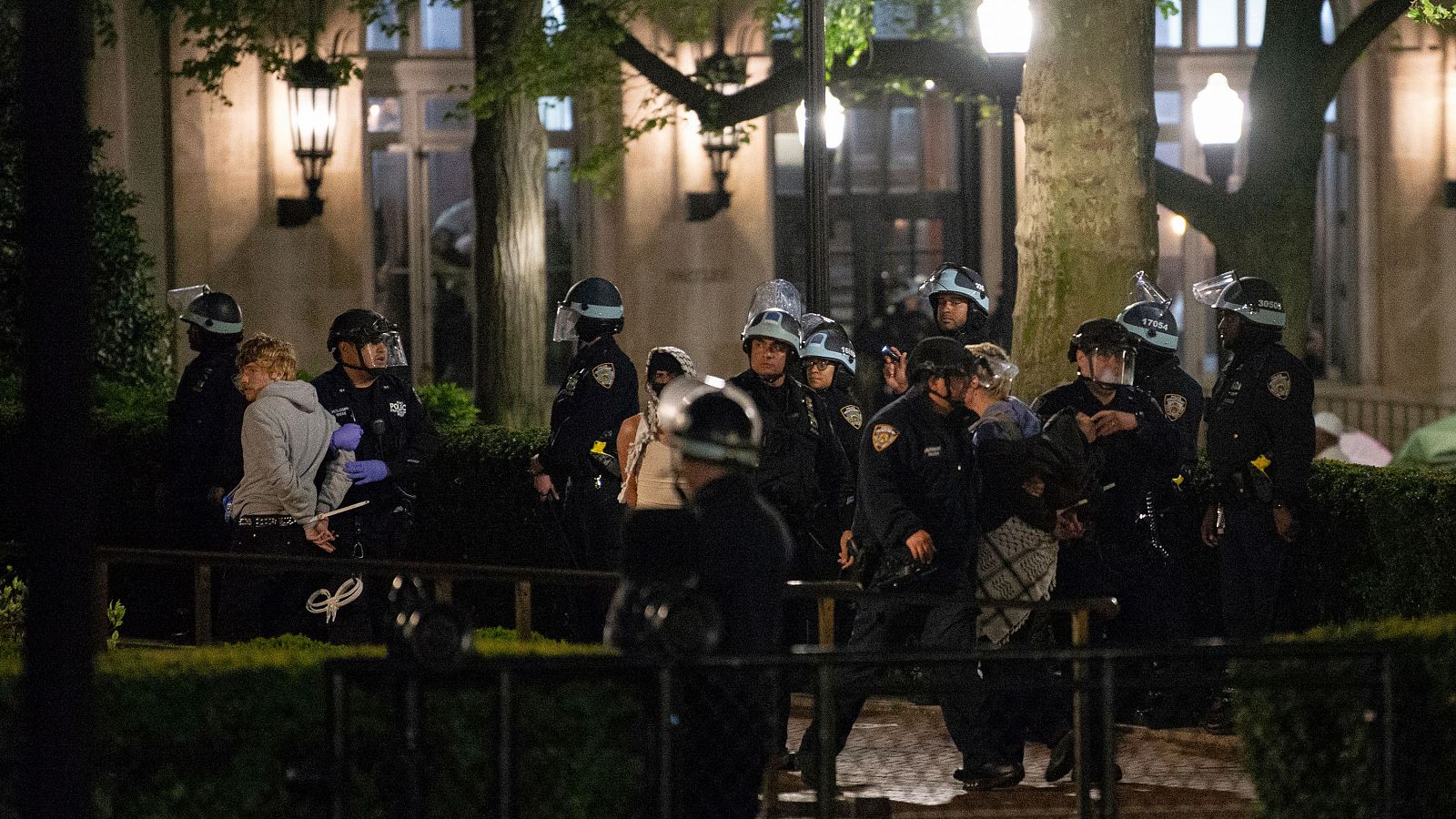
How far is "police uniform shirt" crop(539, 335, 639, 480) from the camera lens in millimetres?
10172

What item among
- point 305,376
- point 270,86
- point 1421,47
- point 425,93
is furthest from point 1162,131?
point 305,376

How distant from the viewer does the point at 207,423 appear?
10.3 m

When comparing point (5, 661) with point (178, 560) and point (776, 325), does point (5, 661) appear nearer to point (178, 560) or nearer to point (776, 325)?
point (178, 560)

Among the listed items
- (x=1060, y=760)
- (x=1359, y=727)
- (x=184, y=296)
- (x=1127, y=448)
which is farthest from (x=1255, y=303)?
(x=184, y=296)

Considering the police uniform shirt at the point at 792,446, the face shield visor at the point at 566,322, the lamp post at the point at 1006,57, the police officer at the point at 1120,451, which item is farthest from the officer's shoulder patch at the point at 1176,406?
the face shield visor at the point at 566,322

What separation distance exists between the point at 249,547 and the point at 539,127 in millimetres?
7371

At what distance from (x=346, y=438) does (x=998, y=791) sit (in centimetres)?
352

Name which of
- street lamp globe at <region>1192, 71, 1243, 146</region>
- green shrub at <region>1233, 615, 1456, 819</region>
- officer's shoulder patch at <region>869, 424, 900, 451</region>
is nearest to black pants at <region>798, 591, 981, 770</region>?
officer's shoulder patch at <region>869, 424, 900, 451</region>

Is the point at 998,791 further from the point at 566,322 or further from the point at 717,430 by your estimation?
the point at 566,322

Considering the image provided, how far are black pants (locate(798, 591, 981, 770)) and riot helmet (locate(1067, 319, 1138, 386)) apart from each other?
4.42ft

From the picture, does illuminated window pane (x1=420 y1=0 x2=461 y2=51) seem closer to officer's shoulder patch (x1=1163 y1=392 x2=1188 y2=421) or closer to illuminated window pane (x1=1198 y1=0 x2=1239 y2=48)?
illuminated window pane (x1=1198 y1=0 x2=1239 y2=48)

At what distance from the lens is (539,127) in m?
16.3

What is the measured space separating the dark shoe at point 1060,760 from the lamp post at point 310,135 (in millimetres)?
11679

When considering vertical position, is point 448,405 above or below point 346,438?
below
